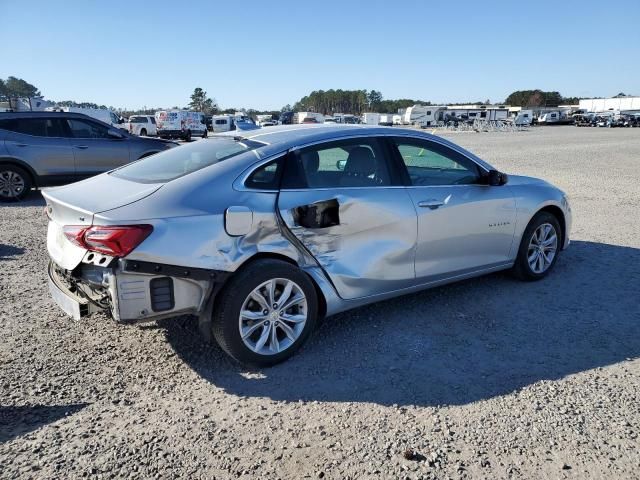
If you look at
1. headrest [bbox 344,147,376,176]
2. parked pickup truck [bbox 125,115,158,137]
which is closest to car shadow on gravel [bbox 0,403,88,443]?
headrest [bbox 344,147,376,176]

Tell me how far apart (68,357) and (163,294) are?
43.1 inches

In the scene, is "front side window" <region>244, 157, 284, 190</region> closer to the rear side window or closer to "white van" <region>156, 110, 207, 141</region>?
the rear side window

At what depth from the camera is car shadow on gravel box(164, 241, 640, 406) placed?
3.40 m

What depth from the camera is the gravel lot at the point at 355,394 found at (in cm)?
269

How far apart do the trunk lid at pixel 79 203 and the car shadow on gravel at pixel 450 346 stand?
1040 mm

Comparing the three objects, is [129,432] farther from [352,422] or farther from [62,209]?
[62,209]

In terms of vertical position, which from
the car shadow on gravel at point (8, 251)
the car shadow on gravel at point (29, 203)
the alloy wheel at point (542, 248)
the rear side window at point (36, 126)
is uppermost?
the rear side window at point (36, 126)

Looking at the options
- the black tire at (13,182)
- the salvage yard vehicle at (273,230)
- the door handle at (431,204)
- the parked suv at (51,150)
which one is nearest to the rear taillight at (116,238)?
the salvage yard vehicle at (273,230)

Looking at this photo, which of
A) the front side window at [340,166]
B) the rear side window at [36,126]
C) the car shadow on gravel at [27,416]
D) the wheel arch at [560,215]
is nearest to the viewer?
the car shadow on gravel at [27,416]

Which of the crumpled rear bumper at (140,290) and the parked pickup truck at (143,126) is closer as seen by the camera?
the crumpled rear bumper at (140,290)

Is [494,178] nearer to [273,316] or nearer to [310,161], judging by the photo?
[310,161]

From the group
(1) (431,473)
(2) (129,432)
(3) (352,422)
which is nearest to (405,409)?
(3) (352,422)

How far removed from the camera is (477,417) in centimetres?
306

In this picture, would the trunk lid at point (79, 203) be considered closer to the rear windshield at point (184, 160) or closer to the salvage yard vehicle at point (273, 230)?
the salvage yard vehicle at point (273, 230)
